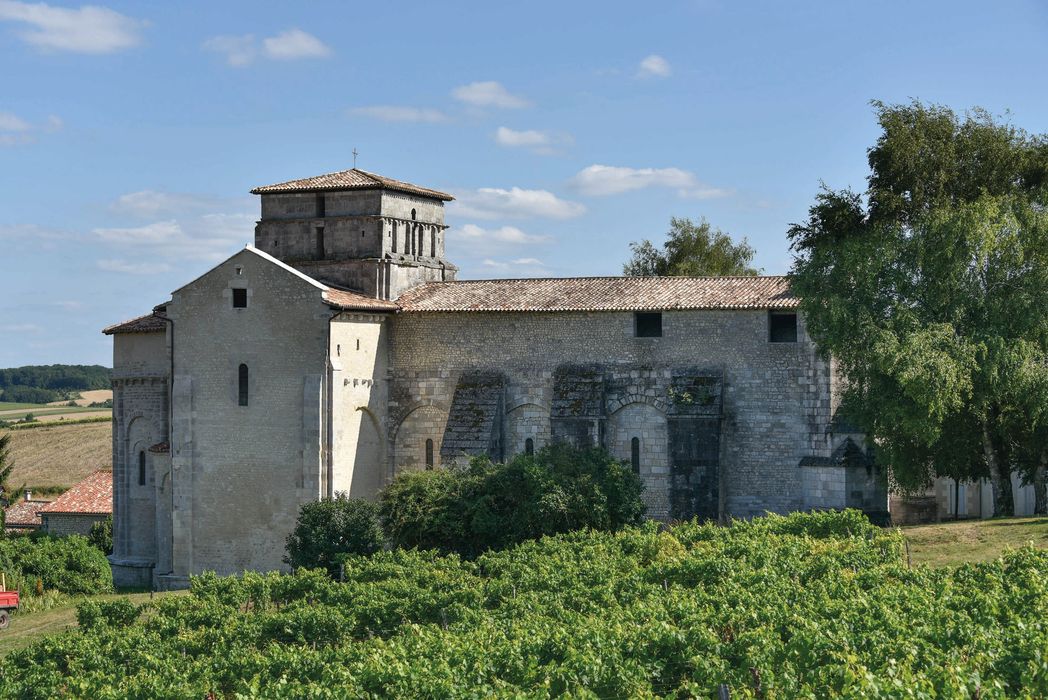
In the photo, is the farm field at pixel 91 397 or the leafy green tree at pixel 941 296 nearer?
the leafy green tree at pixel 941 296

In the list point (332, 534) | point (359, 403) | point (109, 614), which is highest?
point (359, 403)

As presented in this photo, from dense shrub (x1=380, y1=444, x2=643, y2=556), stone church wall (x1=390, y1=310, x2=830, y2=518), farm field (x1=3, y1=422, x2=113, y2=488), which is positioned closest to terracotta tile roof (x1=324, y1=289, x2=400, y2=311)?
stone church wall (x1=390, y1=310, x2=830, y2=518)

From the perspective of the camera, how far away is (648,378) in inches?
1371

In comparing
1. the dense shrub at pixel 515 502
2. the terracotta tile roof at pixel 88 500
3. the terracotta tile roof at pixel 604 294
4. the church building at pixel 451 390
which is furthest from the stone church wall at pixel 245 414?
the terracotta tile roof at pixel 88 500

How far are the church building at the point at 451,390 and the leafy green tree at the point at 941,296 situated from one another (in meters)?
2.32

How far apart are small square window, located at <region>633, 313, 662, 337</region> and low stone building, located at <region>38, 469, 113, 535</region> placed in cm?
2455

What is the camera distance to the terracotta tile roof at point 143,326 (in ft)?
125

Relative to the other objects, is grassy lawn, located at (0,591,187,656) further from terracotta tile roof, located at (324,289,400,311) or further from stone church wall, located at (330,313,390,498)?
terracotta tile roof, located at (324,289,400,311)

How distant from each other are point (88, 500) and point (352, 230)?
19.8 meters

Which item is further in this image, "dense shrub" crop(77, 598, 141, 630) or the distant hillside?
the distant hillside

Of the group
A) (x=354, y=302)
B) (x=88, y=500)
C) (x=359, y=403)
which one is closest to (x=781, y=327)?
(x=354, y=302)

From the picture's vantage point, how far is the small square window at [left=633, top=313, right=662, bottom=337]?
1380 inches

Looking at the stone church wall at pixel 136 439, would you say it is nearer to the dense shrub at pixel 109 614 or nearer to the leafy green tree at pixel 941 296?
the dense shrub at pixel 109 614

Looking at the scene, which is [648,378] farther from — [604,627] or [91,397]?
[91,397]
